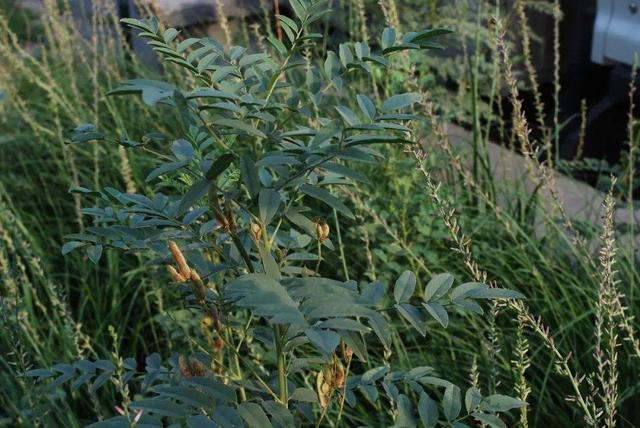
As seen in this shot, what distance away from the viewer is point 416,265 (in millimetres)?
3078

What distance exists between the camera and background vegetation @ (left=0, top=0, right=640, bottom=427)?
2441mm

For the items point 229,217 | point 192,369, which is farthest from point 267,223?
point 192,369

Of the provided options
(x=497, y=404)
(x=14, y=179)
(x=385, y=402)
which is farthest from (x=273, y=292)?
(x=14, y=179)

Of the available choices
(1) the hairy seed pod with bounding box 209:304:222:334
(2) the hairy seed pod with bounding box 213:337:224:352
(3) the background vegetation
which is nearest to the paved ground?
(3) the background vegetation

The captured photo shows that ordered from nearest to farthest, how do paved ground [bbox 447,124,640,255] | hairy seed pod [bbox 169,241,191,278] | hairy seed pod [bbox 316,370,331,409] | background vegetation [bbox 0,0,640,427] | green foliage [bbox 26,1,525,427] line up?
green foliage [bbox 26,1,525,427], hairy seed pod [bbox 169,241,191,278], hairy seed pod [bbox 316,370,331,409], background vegetation [bbox 0,0,640,427], paved ground [bbox 447,124,640,255]

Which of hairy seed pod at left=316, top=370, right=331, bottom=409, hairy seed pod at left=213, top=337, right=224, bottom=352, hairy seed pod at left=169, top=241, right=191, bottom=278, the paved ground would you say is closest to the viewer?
hairy seed pod at left=169, top=241, right=191, bottom=278

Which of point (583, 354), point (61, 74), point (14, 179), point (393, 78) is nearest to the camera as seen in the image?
point (583, 354)

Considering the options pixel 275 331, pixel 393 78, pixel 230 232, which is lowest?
pixel 393 78

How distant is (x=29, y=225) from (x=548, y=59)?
10.3 feet

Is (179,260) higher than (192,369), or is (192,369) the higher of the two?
(179,260)

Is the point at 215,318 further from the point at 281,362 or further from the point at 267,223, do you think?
the point at 267,223

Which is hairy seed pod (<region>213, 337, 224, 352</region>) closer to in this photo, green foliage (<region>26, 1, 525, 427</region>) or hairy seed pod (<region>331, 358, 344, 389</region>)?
green foliage (<region>26, 1, 525, 427</region>)

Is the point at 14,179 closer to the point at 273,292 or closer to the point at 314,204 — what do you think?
the point at 314,204

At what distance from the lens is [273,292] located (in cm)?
127
